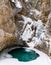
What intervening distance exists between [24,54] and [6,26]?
173 centimetres

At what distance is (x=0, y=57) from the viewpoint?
9086mm

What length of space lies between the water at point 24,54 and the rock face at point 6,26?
55 cm

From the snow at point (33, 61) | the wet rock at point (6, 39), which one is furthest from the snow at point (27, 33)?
the snow at point (33, 61)

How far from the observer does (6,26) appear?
9.52 meters

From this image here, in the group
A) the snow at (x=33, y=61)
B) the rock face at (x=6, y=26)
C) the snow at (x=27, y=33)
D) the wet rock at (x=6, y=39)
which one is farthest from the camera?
the snow at (x=27, y=33)

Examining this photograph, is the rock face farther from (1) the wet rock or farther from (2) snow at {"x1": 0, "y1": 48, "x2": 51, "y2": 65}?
(2) snow at {"x1": 0, "y1": 48, "x2": 51, "y2": 65}

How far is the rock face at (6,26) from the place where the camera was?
920cm

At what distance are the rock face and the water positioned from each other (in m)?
0.55

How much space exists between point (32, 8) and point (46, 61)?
Answer: 162 inches

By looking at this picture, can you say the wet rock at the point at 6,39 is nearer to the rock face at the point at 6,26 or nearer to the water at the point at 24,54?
the rock face at the point at 6,26

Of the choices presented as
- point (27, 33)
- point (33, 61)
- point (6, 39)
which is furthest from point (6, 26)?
→ point (33, 61)

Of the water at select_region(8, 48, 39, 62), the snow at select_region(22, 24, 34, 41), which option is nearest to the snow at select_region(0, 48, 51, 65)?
the water at select_region(8, 48, 39, 62)

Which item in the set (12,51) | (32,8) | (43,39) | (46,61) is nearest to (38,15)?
(32,8)

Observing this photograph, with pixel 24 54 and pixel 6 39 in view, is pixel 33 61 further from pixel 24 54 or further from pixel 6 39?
pixel 6 39
